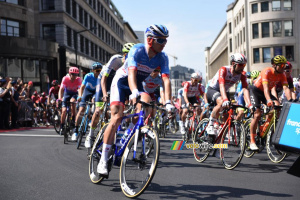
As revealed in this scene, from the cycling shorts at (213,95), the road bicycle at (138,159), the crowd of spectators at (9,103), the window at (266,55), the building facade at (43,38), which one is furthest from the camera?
the window at (266,55)

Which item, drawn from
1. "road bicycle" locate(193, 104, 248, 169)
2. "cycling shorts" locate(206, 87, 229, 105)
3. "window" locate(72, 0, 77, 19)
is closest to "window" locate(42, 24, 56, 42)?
"window" locate(72, 0, 77, 19)

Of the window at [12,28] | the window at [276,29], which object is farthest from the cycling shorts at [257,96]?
the window at [276,29]

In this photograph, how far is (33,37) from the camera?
35.4 m

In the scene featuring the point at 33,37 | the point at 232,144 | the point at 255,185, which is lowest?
the point at 255,185

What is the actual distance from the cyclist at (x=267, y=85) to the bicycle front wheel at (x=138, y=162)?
3.51m

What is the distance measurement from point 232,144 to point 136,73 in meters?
2.42

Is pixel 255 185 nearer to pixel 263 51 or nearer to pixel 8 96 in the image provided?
pixel 8 96

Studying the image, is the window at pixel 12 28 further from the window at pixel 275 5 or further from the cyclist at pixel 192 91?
the window at pixel 275 5

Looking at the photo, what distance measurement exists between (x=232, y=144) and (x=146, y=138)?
8.27 feet

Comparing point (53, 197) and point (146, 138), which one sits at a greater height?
point (146, 138)

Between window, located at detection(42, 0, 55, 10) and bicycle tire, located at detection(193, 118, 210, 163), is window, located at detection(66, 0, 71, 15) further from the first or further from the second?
bicycle tire, located at detection(193, 118, 210, 163)

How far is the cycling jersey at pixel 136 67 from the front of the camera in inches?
199

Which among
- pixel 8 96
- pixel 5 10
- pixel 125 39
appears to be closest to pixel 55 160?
pixel 8 96

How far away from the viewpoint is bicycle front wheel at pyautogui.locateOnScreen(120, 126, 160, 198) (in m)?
4.21
